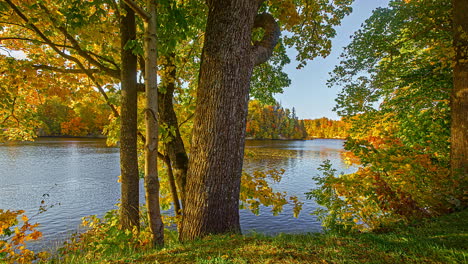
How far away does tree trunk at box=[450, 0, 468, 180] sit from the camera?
5.56 metres

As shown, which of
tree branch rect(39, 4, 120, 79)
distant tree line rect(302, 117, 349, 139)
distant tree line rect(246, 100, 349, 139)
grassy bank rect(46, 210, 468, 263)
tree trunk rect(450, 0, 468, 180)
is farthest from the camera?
distant tree line rect(302, 117, 349, 139)

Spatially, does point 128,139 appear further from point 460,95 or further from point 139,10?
point 460,95

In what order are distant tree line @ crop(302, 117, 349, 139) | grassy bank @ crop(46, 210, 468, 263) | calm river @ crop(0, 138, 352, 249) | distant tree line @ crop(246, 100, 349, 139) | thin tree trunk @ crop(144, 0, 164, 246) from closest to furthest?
grassy bank @ crop(46, 210, 468, 263) → thin tree trunk @ crop(144, 0, 164, 246) → calm river @ crop(0, 138, 352, 249) → distant tree line @ crop(246, 100, 349, 139) → distant tree line @ crop(302, 117, 349, 139)

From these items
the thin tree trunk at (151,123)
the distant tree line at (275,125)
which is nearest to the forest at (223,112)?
the thin tree trunk at (151,123)

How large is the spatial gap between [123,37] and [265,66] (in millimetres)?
3850

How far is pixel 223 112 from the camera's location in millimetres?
3373

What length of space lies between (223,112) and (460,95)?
19.5 ft

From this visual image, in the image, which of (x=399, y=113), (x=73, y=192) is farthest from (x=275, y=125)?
(x=399, y=113)

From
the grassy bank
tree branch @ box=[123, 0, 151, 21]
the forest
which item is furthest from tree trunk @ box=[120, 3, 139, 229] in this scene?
the grassy bank

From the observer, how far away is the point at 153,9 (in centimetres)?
326

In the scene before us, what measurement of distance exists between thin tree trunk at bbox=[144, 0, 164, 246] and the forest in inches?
0.7

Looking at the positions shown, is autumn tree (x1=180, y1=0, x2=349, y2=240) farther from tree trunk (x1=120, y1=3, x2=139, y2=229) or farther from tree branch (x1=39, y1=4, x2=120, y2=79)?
tree branch (x1=39, y1=4, x2=120, y2=79)

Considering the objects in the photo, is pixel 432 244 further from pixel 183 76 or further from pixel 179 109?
pixel 183 76

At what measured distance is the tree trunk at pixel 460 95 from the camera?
556cm
